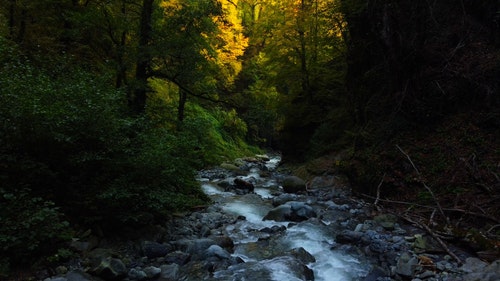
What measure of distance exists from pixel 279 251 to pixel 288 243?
1.98 ft

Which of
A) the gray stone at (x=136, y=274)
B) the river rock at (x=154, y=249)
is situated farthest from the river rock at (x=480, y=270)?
the river rock at (x=154, y=249)

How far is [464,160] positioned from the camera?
8641 mm

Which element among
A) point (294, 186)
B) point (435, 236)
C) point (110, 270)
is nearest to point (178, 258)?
point (110, 270)

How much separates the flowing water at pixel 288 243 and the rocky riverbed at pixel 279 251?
20 millimetres

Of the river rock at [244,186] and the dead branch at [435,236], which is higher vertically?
the dead branch at [435,236]

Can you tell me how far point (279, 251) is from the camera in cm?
743

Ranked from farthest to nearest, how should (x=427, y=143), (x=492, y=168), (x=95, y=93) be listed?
(x=427, y=143) → (x=492, y=168) → (x=95, y=93)

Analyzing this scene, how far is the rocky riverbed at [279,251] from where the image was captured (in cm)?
566

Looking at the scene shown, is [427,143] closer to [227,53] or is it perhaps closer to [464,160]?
[464,160]

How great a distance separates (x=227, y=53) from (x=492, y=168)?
56.7ft

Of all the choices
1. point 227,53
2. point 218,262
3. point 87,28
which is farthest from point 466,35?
point 227,53

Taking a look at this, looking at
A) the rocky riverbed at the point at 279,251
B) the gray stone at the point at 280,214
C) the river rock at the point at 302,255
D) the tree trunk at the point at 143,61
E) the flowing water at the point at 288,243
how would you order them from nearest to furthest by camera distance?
the rocky riverbed at the point at 279,251, the flowing water at the point at 288,243, the river rock at the point at 302,255, the tree trunk at the point at 143,61, the gray stone at the point at 280,214

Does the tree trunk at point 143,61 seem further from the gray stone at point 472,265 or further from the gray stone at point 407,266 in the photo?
the gray stone at point 472,265

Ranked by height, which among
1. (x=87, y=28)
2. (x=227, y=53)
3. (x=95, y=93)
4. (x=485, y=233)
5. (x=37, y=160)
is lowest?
(x=485, y=233)
